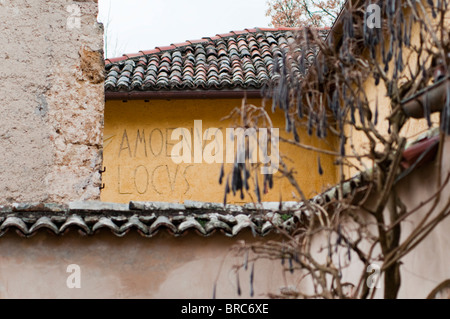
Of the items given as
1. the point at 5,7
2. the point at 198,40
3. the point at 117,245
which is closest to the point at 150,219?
the point at 117,245

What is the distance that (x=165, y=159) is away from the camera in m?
10.0

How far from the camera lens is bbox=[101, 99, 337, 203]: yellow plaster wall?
991 cm

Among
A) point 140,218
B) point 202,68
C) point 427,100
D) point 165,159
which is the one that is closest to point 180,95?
point 202,68

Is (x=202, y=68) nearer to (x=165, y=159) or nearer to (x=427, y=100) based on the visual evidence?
(x=165, y=159)

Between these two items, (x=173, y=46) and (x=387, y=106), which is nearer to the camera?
(x=387, y=106)

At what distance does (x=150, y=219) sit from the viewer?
6.29 m

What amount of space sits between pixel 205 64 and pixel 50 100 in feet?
11.8

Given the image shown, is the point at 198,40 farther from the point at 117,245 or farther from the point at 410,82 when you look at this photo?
the point at 410,82

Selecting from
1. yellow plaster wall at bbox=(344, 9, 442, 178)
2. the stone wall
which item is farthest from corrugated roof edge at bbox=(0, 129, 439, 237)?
yellow plaster wall at bbox=(344, 9, 442, 178)

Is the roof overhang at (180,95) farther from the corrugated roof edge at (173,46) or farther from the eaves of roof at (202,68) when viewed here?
the corrugated roof edge at (173,46)

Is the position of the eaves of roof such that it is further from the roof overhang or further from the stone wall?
the stone wall

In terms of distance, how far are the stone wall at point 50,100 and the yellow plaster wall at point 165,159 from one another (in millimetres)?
2387

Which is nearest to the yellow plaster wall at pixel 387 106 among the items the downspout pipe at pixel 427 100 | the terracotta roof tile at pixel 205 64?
the terracotta roof tile at pixel 205 64

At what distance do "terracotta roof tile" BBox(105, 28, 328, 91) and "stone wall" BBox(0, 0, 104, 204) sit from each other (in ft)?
5.92
